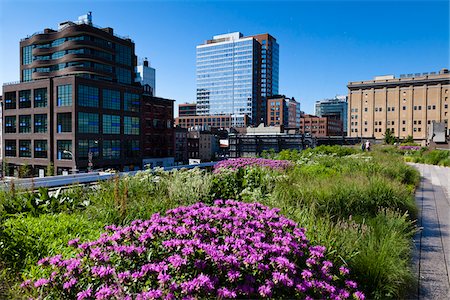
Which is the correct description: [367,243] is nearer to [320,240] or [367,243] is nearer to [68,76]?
[320,240]

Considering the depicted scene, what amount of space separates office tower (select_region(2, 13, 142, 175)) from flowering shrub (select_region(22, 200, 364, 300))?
5386cm

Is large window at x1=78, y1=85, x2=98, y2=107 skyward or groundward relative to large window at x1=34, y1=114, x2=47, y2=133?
skyward

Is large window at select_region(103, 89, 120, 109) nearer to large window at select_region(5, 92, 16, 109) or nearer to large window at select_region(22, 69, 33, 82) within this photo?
large window at select_region(22, 69, 33, 82)

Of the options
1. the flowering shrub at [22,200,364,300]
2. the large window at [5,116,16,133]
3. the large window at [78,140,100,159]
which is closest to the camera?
the flowering shrub at [22,200,364,300]

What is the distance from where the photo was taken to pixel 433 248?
5.30 m

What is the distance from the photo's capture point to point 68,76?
54750mm

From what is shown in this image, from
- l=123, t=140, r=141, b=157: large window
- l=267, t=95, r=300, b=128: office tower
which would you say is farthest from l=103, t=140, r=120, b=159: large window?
l=267, t=95, r=300, b=128: office tower

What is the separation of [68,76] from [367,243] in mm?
59684

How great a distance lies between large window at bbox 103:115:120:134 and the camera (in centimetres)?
5881

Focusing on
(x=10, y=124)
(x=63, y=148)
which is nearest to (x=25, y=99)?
(x=10, y=124)

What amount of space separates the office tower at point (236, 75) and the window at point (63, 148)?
301ft

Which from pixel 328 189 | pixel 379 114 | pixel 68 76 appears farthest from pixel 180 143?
pixel 328 189

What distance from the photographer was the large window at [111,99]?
59312 mm

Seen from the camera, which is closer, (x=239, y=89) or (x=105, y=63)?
(x=105, y=63)
